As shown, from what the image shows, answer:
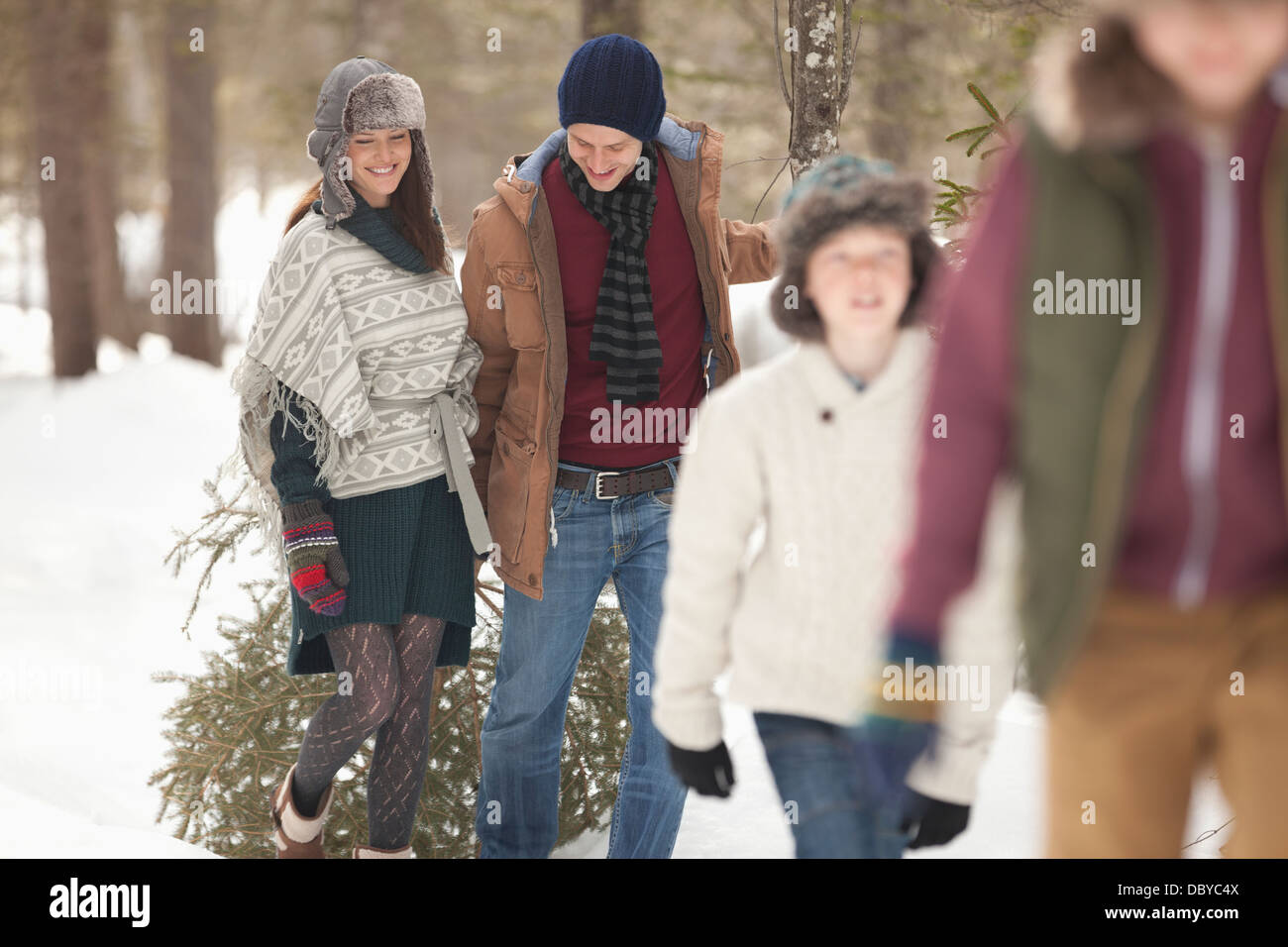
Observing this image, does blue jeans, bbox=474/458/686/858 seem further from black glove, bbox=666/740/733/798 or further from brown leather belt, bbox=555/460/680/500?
black glove, bbox=666/740/733/798

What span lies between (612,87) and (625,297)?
0.54 meters

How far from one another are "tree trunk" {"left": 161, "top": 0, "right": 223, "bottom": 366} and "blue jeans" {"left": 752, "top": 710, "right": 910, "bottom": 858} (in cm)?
1357

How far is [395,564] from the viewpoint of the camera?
11.1ft

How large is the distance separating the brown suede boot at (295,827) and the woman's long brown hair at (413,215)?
1.48 metres

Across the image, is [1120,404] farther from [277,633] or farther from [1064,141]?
[277,633]

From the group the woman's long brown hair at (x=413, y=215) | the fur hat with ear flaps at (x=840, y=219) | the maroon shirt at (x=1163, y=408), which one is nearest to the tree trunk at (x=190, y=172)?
the woman's long brown hair at (x=413, y=215)

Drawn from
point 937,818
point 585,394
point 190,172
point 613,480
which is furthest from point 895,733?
point 190,172

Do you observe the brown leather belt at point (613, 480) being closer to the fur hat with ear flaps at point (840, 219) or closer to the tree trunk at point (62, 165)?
the fur hat with ear flaps at point (840, 219)

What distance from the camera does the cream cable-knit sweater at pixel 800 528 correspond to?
2297mm

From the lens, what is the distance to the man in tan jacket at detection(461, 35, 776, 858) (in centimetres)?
338

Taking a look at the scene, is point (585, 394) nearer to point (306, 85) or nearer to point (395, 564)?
point (395, 564)

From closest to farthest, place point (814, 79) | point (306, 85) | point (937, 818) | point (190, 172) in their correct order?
point (937, 818), point (814, 79), point (190, 172), point (306, 85)

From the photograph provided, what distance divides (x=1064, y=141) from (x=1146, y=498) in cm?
46

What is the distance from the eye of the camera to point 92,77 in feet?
43.7
